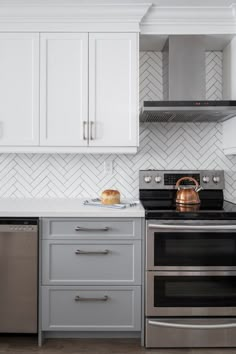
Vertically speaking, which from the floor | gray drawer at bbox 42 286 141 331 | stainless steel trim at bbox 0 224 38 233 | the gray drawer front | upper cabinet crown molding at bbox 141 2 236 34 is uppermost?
upper cabinet crown molding at bbox 141 2 236 34

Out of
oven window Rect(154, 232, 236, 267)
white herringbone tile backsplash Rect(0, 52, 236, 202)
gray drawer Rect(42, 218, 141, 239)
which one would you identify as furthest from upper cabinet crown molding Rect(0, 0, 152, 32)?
oven window Rect(154, 232, 236, 267)

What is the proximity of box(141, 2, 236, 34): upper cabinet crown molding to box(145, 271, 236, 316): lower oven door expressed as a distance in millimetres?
1777

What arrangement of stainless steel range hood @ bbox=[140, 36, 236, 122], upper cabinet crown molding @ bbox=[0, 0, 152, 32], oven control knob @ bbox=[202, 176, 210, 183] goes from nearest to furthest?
upper cabinet crown molding @ bbox=[0, 0, 152, 32] < stainless steel range hood @ bbox=[140, 36, 236, 122] < oven control knob @ bbox=[202, 176, 210, 183]

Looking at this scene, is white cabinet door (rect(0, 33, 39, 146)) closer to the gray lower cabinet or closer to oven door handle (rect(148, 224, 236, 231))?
the gray lower cabinet

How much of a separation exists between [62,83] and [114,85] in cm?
39

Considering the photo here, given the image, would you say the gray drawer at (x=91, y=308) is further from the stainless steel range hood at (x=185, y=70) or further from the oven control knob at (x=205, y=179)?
the stainless steel range hood at (x=185, y=70)

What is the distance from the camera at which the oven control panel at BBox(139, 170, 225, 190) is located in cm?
284

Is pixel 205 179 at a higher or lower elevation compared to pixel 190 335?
higher

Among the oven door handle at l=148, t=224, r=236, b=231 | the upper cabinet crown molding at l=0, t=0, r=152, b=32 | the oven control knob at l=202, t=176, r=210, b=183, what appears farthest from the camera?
the oven control knob at l=202, t=176, r=210, b=183

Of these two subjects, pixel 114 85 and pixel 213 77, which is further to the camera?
pixel 213 77

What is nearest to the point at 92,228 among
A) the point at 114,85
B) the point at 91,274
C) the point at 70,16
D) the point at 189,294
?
the point at 91,274

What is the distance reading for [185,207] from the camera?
2.42 m

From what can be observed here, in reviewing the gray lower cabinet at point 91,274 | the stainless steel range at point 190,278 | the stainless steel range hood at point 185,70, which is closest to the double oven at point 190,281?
the stainless steel range at point 190,278

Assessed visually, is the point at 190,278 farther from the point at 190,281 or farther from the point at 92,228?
the point at 92,228
